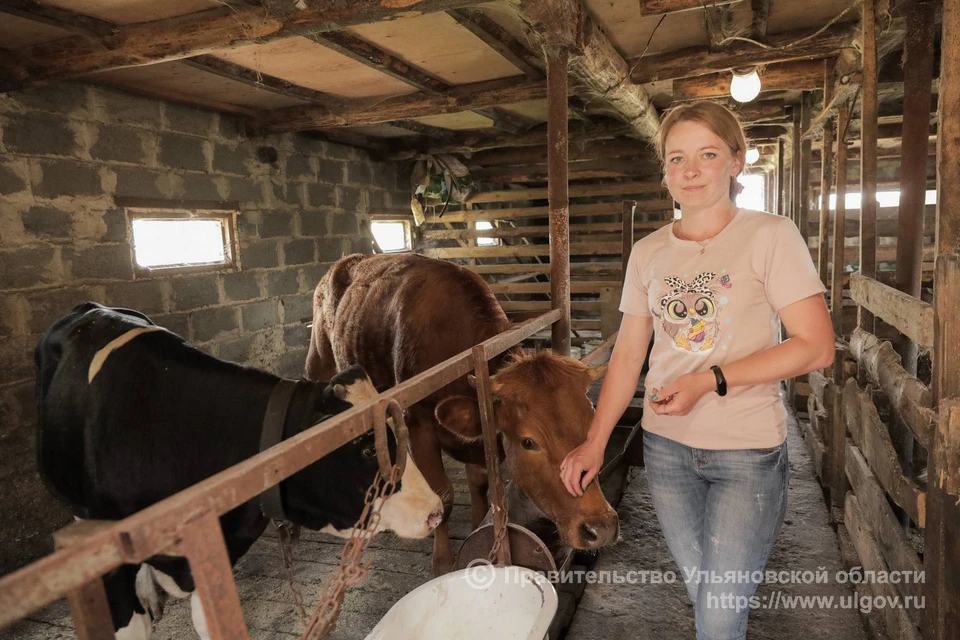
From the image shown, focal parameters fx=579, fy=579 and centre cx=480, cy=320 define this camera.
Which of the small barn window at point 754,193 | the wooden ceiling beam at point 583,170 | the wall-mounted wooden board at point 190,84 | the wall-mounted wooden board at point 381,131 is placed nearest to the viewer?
the wall-mounted wooden board at point 190,84

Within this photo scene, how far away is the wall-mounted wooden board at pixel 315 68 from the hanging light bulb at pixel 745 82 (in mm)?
2562

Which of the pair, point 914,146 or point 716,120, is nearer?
point 716,120

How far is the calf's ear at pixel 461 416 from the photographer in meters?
2.32

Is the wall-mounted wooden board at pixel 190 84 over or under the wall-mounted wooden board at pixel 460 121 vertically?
under

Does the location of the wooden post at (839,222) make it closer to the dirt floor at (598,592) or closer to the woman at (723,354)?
the dirt floor at (598,592)

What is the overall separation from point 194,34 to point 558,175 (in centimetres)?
200

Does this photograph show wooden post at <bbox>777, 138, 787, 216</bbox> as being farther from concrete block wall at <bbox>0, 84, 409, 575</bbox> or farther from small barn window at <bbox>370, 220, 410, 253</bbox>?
concrete block wall at <bbox>0, 84, 409, 575</bbox>

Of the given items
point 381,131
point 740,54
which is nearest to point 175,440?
point 740,54

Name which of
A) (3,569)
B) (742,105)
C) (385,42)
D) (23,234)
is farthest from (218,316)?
(742,105)

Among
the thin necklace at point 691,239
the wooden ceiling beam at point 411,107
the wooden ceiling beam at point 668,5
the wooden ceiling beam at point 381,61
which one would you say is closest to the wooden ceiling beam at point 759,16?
the wooden ceiling beam at point 668,5

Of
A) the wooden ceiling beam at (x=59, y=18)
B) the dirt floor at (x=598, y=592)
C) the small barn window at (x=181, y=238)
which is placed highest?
the wooden ceiling beam at (x=59, y=18)

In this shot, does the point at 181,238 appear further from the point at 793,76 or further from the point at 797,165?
the point at 797,165

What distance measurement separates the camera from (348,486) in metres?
1.78

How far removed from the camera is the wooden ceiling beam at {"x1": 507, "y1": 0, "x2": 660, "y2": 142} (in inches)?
105
